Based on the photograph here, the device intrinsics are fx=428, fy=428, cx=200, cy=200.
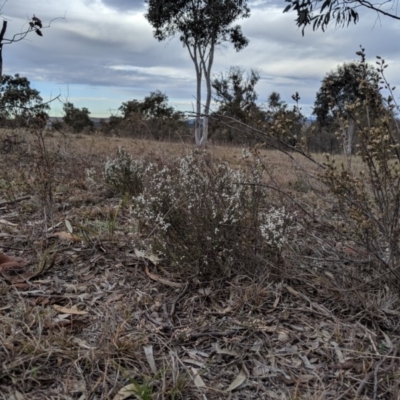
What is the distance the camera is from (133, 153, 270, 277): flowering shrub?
2.63 m

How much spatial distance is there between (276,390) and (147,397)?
0.54m

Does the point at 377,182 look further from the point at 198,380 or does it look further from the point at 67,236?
the point at 67,236

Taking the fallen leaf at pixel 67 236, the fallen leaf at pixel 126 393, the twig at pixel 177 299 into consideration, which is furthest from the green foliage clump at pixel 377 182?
the fallen leaf at pixel 67 236

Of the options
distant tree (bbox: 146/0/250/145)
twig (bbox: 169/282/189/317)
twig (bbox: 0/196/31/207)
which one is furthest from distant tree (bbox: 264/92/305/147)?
distant tree (bbox: 146/0/250/145)

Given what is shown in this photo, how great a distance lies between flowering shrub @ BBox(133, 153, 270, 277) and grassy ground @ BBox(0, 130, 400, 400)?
121 millimetres

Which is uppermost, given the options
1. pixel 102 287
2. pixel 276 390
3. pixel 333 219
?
pixel 333 219

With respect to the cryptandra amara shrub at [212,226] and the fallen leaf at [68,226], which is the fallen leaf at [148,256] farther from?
the fallen leaf at [68,226]

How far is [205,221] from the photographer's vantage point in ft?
8.87

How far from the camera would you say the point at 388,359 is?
194cm

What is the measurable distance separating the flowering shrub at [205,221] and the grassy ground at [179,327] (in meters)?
0.12

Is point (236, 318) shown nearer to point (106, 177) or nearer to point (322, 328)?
point (322, 328)

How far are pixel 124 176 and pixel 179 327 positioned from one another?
9.39ft

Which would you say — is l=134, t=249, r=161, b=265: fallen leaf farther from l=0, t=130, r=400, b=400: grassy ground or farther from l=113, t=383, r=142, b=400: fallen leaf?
l=113, t=383, r=142, b=400: fallen leaf

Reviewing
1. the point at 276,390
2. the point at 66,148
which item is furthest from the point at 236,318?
the point at 66,148
